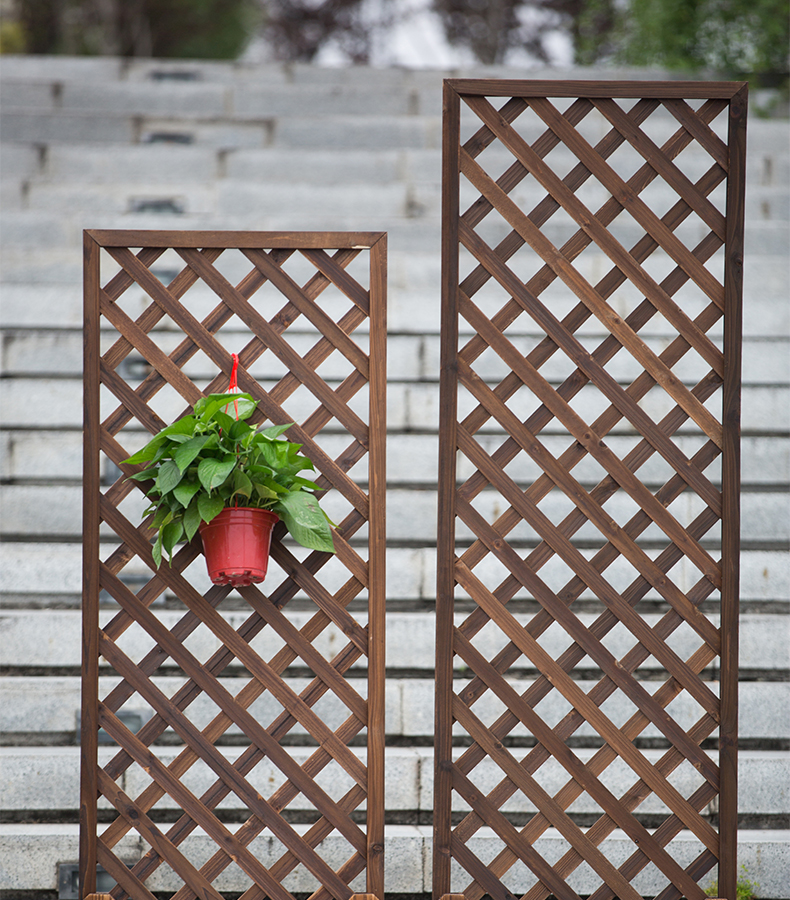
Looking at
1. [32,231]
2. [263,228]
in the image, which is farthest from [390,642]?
[32,231]

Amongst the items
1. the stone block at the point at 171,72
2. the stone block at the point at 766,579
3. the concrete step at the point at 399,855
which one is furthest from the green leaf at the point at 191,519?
the stone block at the point at 171,72

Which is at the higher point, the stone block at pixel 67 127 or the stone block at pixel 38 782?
the stone block at pixel 67 127

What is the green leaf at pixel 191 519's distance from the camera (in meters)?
1.88

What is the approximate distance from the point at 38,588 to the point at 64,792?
717mm

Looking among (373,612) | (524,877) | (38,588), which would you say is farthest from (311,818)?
(38,588)

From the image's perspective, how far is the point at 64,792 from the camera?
2.50m

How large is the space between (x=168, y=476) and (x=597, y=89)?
1.33 m

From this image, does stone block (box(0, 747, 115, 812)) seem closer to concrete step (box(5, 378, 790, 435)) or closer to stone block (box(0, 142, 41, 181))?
concrete step (box(5, 378, 790, 435))

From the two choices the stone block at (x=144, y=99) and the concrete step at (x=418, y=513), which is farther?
the stone block at (x=144, y=99)

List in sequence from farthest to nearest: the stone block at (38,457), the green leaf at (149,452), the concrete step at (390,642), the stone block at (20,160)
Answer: the stone block at (20,160)
the stone block at (38,457)
the concrete step at (390,642)
the green leaf at (149,452)

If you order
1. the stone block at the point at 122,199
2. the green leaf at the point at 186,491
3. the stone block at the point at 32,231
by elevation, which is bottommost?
the green leaf at the point at 186,491

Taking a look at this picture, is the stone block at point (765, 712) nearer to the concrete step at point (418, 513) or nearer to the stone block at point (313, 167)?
the concrete step at point (418, 513)

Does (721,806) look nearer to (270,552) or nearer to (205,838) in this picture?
(270,552)

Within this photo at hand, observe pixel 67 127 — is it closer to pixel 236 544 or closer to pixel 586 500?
pixel 236 544
